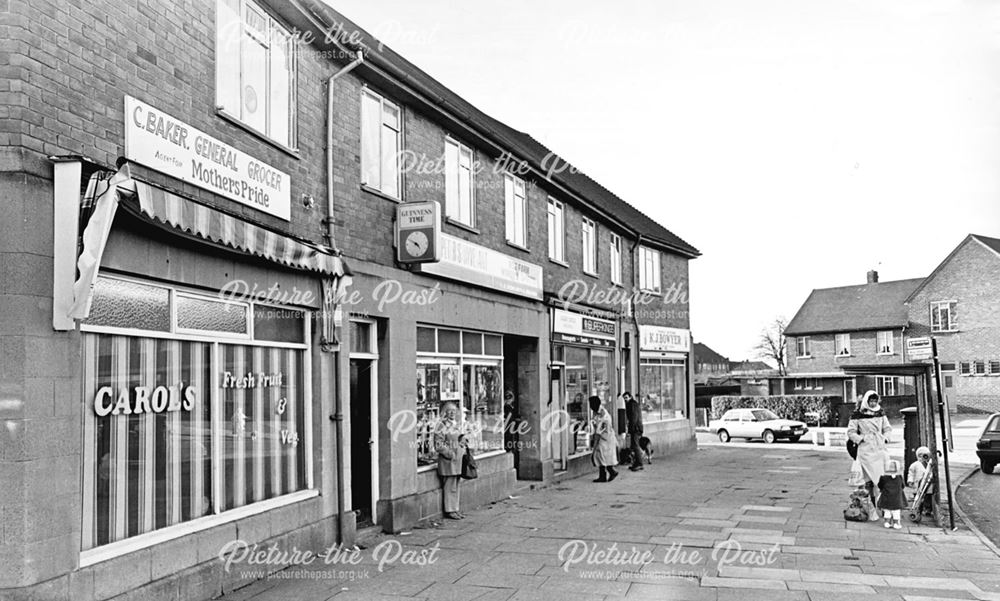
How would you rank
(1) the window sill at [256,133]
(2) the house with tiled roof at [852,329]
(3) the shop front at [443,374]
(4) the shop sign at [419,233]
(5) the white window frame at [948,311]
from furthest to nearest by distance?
(2) the house with tiled roof at [852,329]
(5) the white window frame at [948,311]
(4) the shop sign at [419,233]
(3) the shop front at [443,374]
(1) the window sill at [256,133]

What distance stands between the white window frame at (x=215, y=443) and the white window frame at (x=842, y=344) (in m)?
53.1

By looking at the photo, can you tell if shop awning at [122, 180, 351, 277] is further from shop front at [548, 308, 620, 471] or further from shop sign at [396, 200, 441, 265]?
shop front at [548, 308, 620, 471]

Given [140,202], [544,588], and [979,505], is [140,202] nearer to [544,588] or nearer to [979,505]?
[544,588]

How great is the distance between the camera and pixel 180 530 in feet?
24.1

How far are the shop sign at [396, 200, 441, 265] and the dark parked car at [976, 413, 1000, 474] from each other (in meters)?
15.2

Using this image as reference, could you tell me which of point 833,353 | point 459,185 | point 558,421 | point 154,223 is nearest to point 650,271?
point 558,421

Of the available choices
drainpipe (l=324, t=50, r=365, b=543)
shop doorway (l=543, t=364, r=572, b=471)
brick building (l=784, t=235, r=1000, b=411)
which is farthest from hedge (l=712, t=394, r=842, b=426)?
drainpipe (l=324, t=50, r=365, b=543)

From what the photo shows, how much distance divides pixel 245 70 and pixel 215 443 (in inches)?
150

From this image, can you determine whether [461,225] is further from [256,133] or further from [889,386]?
[889,386]

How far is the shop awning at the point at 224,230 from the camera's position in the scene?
21.2ft

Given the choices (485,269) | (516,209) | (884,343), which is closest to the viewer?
(485,269)

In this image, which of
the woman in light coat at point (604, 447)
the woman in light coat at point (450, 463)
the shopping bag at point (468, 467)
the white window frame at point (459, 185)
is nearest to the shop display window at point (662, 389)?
the woman in light coat at point (604, 447)

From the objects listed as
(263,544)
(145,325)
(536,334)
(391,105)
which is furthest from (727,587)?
(536,334)

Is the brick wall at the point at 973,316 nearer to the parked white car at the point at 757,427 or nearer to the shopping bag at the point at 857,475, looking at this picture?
the parked white car at the point at 757,427
